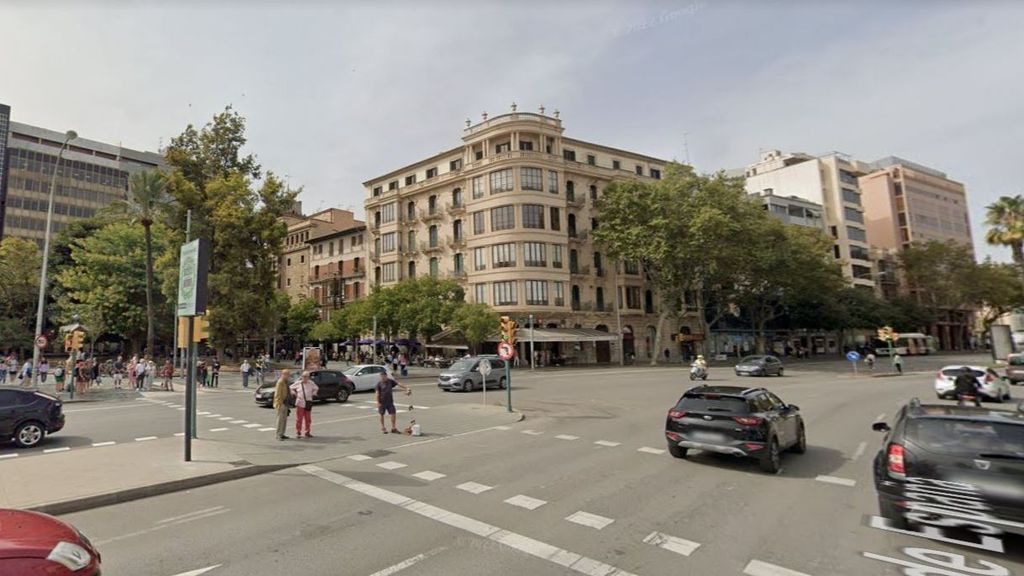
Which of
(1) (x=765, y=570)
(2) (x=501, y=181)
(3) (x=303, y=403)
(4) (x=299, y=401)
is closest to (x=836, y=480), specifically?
(1) (x=765, y=570)

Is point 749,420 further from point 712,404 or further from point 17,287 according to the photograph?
point 17,287

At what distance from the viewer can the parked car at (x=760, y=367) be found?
113 ft

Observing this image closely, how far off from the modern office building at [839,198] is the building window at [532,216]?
1799 inches

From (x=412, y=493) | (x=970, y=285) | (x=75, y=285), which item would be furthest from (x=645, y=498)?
(x=970, y=285)

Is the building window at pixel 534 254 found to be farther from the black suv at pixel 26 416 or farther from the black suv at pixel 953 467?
the black suv at pixel 953 467

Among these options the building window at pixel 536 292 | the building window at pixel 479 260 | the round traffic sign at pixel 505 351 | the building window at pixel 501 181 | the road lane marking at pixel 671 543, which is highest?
the building window at pixel 501 181

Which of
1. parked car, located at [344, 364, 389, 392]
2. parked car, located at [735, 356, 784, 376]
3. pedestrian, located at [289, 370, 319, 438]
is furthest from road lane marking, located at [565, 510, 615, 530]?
parked car, located at [735, 356, 784, 376]

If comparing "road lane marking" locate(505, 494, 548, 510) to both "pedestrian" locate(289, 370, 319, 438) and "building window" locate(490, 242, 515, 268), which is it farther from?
"building window" locate(490, 242, 515, 268)

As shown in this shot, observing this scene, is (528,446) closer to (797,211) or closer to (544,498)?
(544,498)

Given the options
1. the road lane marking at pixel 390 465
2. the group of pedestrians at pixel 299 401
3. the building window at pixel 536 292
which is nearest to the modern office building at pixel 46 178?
the building window at pixel 536 292

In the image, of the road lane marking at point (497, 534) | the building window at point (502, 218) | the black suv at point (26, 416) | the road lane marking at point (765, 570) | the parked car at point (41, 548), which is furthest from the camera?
the building window at point (502, 218)

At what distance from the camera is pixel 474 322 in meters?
41.7

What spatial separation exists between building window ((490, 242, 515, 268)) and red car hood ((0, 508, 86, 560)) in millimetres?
46212

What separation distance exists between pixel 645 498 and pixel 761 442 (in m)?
2.66
